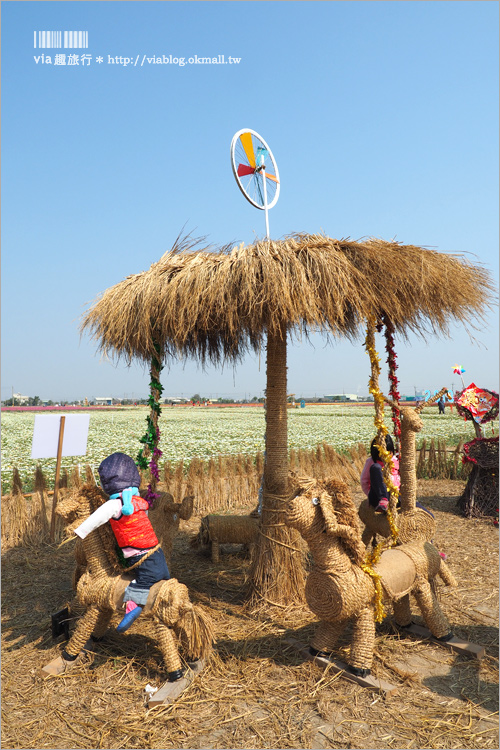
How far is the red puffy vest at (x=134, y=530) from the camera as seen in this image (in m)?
3.38

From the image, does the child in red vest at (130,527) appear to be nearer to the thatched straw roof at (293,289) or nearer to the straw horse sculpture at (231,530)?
the thatched straw roof at (293,289)

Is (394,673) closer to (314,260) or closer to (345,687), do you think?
(345,687)

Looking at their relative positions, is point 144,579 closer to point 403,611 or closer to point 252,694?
point 252,694

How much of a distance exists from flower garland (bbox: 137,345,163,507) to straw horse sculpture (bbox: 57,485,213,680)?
1035 millimetres

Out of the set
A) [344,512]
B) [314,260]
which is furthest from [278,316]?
[344,512]

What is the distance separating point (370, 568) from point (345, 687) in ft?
2.48

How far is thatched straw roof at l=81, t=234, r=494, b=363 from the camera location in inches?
142

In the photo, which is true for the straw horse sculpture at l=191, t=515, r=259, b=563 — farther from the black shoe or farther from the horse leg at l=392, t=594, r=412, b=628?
the black shoe

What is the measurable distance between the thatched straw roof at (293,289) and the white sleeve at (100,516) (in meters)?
1.42

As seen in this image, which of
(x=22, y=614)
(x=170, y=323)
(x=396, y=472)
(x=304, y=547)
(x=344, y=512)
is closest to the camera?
(x=344, y=512)

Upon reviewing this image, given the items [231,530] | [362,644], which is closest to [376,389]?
[362,644]

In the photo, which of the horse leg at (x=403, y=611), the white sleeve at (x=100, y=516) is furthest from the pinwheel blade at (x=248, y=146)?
the horse leg at (x=403, y=611)

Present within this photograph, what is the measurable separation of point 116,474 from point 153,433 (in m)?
1.36

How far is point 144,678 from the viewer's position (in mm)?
3301
